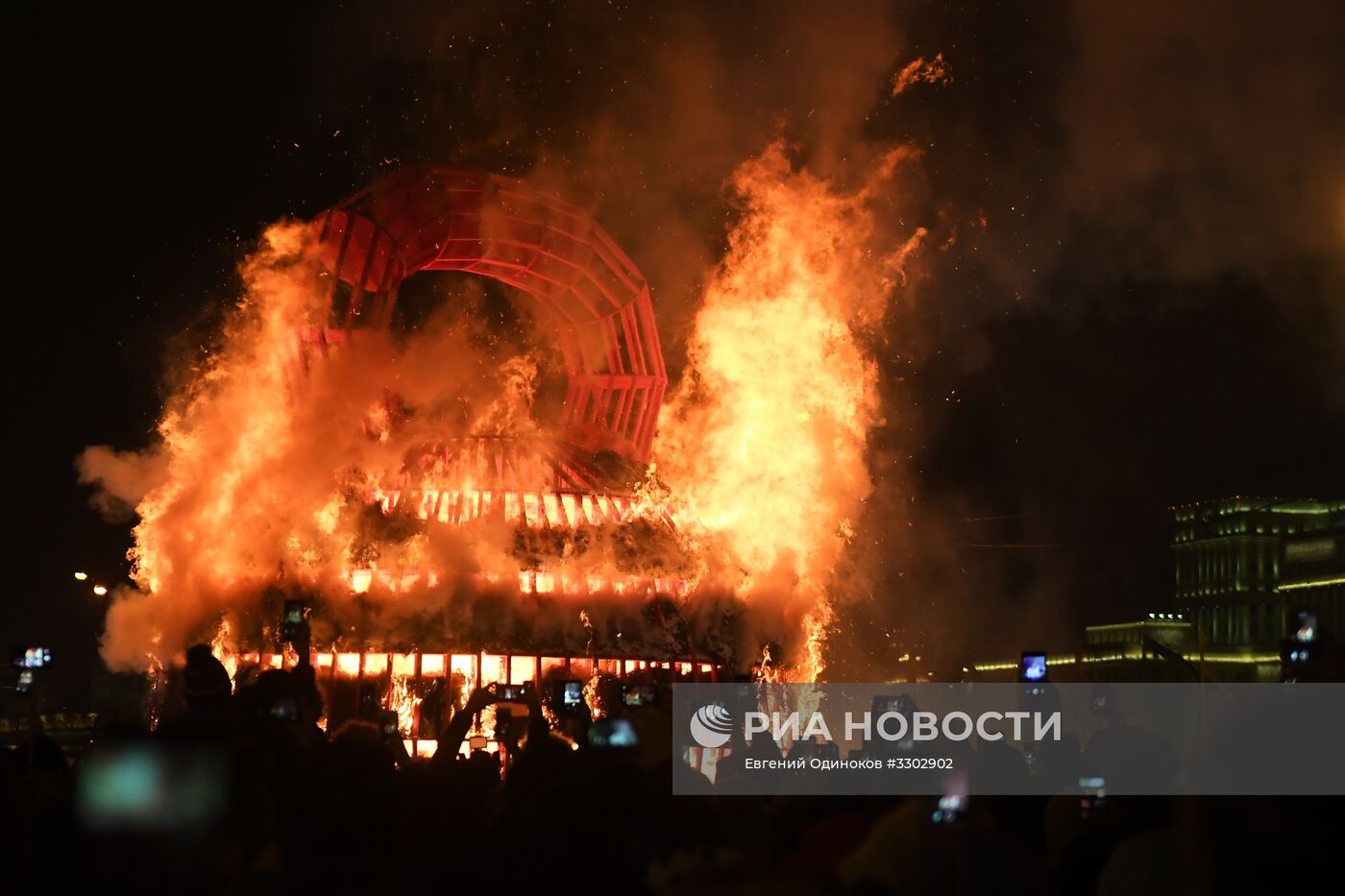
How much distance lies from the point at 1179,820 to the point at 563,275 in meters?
23.6

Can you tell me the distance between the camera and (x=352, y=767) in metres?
4.75

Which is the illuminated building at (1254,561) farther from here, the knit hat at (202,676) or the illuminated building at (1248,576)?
the knit hat at (202,676)

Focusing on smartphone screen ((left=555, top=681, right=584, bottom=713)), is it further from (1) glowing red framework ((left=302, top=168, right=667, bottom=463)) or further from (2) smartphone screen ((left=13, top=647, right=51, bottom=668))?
(1) glowing red framework ((left=302, top=168, right=667, bottom=463))

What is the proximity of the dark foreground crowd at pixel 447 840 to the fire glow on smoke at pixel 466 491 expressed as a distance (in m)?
19.6

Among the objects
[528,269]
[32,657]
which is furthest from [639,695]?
[528,269]

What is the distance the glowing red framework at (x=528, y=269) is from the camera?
2542 centimetres

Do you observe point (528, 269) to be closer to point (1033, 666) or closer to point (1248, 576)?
point (1033, 666)

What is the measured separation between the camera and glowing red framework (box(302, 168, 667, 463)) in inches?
1001

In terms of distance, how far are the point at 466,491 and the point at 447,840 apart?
22.3 meters

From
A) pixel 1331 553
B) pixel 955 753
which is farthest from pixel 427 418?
pixel 1331 553

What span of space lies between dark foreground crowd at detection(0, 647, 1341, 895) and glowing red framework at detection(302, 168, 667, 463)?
65.4 feet

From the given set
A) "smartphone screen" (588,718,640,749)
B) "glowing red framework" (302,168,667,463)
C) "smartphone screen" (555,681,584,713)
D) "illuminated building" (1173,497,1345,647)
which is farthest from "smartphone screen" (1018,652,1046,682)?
"illuminated building" (1173,497,1345,647)

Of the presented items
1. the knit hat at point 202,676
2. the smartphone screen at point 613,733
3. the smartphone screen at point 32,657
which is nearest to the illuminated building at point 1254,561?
the smartphone screen at point 32,657

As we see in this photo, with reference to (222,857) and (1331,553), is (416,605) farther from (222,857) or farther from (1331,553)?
(1331,553)
